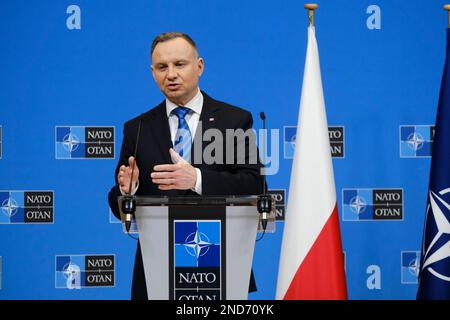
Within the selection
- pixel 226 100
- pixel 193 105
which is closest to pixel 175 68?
pixel 193 105

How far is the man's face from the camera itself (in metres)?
3.35

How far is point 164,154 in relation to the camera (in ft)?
10.8

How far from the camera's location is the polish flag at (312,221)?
3.69m

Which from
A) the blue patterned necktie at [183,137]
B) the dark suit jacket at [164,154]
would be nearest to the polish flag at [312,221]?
the dark suit jacket at [164,154]

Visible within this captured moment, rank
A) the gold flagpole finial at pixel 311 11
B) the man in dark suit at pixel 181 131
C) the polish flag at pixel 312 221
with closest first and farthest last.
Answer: the man in dark suit at pixel 181 131 → the polish flag at pixel 312 221 → the gold flagpole finial at pixel 311 11

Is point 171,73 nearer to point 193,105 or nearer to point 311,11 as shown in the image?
point 193,105

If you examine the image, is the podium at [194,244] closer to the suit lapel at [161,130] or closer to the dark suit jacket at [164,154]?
the dark suit jacket at [164,154]

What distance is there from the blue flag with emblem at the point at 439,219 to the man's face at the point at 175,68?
1.37 metres

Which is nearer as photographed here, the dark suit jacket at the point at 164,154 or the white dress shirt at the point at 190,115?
the dark suit jacket at the point at 164,154

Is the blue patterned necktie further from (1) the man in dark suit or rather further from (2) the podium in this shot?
(2) the podium

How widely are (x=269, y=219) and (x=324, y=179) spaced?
118 centimetres

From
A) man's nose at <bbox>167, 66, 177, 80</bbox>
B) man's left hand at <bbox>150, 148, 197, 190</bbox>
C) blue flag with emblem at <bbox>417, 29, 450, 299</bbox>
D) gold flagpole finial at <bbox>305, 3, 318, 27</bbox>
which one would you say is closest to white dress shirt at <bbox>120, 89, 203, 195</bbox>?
man's nose at <bbox>167, 66, 177, 80</bbox>

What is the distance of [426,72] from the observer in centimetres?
500

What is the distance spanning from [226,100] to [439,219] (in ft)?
5.89
